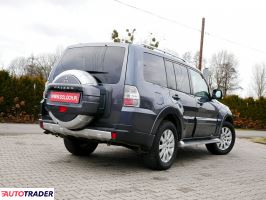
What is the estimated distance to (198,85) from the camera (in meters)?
7.71

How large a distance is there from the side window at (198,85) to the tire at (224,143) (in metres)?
1.26

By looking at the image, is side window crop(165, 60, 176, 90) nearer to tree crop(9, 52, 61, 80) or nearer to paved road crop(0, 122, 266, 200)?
paved road crop(0, 122, 266, 200)

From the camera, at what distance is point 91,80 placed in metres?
5.50

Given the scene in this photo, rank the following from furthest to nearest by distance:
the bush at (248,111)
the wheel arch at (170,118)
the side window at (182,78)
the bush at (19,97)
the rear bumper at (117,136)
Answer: the bush at (248,111), the bush at (19,97), the side window at (182,78), the wheel arch at (170,118), the rear bumper at (117,136)

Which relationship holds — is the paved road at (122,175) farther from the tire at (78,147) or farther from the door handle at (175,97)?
the door handle at (175,97)

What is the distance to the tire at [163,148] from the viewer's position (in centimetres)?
584

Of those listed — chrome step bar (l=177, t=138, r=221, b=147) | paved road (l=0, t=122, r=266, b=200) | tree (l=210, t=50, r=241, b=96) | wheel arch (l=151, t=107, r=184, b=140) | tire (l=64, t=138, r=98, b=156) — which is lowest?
paved road (l=0, t=122, r=266, b=200)

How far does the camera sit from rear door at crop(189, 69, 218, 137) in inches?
291

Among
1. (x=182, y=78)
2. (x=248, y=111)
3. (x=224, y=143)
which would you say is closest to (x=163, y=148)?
(x=182, y=78)

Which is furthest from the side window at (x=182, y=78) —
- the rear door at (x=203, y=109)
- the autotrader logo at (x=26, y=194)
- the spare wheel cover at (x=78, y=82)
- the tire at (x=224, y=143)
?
the autotrader logo at (x=26, y=194)

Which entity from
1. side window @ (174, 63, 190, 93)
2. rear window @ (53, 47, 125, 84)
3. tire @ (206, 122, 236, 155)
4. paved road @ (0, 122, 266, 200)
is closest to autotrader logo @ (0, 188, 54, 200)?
paved road @ (0, 122, 266, 200)

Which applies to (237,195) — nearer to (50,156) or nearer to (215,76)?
(50,156)

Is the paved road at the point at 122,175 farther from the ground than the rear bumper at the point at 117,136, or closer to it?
closer to it

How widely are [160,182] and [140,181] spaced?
0.29 meters
